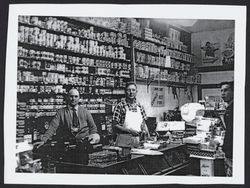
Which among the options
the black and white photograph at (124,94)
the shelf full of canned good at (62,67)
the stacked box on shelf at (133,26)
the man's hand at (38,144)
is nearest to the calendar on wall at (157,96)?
the black and white photograph at (124,94)

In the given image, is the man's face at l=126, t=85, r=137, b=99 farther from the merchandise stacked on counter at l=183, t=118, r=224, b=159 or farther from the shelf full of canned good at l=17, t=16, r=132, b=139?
the merchandise stacked on counter at l=183, t=118, r=224, b=159

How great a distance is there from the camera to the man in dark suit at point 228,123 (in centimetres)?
158

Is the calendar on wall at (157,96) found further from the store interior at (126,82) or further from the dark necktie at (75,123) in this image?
the dark necktie at (75,123)

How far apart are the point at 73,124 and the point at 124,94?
0.23 meters

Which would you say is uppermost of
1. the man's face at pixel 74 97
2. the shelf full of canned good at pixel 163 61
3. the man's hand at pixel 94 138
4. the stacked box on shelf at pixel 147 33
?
the stacked box on shelf at pixel 147 33

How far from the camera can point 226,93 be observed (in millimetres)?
1577

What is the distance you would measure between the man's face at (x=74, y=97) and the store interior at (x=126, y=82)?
2 centimetres

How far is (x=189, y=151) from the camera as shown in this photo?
1604 mm

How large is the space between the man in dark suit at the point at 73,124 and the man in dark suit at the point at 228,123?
1.69 feet

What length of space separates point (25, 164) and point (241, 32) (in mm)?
1004

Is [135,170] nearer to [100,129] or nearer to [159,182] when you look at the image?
[159,182]

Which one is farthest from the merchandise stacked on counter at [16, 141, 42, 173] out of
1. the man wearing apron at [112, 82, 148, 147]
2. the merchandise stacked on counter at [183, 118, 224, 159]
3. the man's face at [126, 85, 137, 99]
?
the merchandise stacked on counter at [183, 118, 224, 159]

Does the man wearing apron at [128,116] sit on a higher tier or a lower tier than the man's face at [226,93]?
lower

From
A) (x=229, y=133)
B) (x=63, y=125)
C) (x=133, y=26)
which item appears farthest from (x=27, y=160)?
(x=229, y=133)
